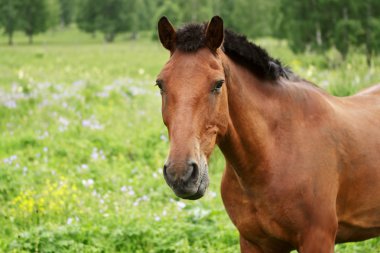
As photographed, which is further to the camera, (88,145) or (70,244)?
(88,145)

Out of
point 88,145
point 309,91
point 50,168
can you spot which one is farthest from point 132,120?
point 309,91

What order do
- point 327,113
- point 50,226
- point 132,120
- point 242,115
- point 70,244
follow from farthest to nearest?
1. point 132,120
2. point 50,226
3. point 70,244
4. point 327,113
5. point 242,115

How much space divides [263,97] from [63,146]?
588 cm

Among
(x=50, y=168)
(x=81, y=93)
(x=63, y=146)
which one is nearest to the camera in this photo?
(x=50, y=168)

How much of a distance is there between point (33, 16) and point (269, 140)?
5795 cm

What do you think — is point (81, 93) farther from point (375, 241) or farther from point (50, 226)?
point (375, 241)

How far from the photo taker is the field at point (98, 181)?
16.6 ft

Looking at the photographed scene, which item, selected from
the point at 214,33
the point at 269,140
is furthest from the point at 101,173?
the point at 214,33

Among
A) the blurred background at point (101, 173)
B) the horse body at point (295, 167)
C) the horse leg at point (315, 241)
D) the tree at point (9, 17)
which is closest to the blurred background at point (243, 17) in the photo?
the tree at point (9, 17)

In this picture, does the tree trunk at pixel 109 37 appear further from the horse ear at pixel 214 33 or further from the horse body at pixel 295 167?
the horse ear at pixel 214 33

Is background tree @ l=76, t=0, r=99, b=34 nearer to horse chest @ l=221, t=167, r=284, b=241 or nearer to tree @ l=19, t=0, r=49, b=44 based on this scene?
tree @ l=19, t=0, r=49, b=44

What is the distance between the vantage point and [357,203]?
3.43m

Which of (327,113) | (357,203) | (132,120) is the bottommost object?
(132,120)

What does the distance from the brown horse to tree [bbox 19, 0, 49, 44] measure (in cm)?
5599
